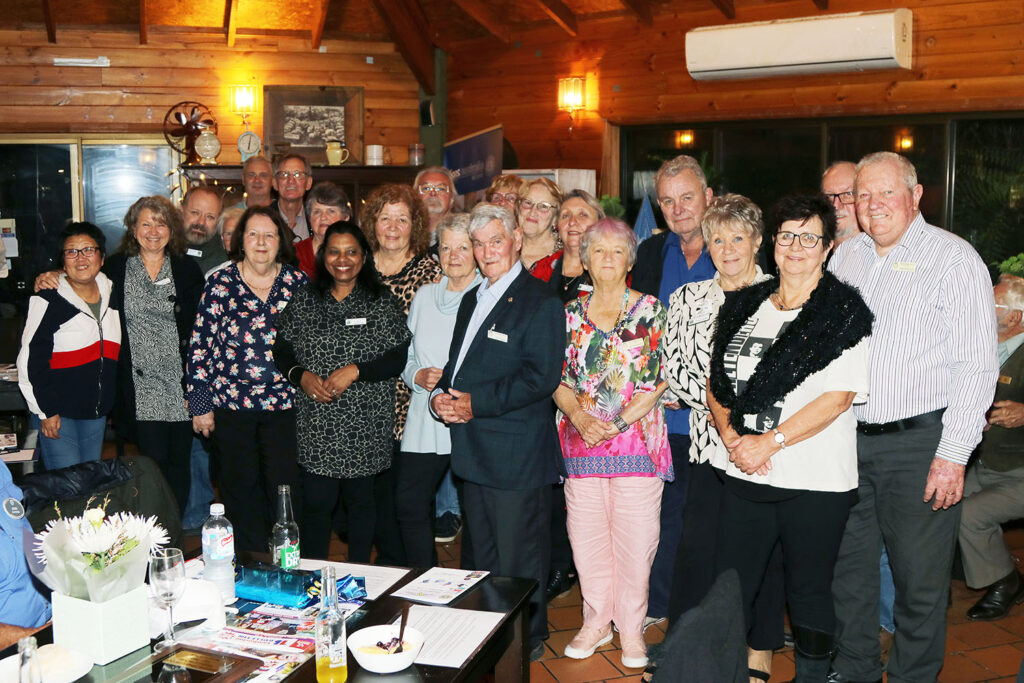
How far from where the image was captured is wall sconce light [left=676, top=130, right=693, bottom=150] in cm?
768

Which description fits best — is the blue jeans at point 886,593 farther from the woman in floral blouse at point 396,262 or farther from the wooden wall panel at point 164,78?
the wooden wall panel at point 164,78

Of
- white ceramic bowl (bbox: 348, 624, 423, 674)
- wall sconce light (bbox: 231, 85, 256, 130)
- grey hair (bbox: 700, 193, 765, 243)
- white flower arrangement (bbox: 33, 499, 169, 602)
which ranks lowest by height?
white ceramic bowl (bbox: 348, 624, 423, 674)

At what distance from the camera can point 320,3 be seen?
26.7 feet

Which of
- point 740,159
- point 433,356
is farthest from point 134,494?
point 740,159

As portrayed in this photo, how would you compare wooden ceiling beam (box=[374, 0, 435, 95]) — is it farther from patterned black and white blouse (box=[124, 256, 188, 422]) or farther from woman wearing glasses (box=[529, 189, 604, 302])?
woman wearing glasses (box=[529, 189, 604, 302])

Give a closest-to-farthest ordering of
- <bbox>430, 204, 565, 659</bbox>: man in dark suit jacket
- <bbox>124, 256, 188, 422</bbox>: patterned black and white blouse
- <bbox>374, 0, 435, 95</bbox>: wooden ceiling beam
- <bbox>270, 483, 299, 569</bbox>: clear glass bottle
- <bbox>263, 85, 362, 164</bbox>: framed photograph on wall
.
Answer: <bbox>270, 483, 299, 569</bbox>: clear glass bottle, <bbox>430, 204, 565, 659</bbox>: man in dark suit jacket, <bbox>124, 256, 188, 422</bbox>: patterned black and white blouse, <bbox>374, 0, 435, 95</bbox>: wooden ceiling beam, <bbox>263, 85, 362, 164</bbox>: framed photograph on wall

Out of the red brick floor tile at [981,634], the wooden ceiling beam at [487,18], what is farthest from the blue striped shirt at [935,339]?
the wooden ceiling beam at [487,18]

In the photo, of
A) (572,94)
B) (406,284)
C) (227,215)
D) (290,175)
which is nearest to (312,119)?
(572,94)

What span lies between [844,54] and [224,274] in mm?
4553

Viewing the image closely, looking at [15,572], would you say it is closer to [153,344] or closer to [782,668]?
[153,344]

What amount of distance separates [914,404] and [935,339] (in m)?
0.21

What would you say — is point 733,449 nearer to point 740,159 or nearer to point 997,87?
point 997,87

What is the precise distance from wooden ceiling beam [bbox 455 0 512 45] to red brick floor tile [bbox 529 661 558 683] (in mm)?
6092

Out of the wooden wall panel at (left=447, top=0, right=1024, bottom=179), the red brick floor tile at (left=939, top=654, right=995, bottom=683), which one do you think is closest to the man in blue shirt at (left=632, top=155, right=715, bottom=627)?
the red brick floor tile at (left=939, top=654, right=995, bottom=683)
